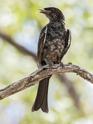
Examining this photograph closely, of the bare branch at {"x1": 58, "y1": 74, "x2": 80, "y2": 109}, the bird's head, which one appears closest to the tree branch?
the bird's head

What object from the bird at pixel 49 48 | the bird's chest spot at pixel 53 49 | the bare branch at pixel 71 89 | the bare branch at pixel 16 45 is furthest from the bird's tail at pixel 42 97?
the bare branch at pixel 71 89

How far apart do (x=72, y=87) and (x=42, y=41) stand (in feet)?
10.5

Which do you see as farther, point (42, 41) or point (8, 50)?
point (8, 50)

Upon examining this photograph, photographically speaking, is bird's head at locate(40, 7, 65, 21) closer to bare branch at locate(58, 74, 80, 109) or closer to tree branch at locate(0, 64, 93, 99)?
tree branch at locate(0, 64, 93, 99)

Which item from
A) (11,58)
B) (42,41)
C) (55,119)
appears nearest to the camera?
(42,41)

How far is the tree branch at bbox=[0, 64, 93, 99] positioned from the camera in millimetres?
4902

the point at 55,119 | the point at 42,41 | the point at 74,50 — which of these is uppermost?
the point at 74,50

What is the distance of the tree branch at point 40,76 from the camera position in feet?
16.1

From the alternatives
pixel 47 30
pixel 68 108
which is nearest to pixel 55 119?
pixel 68 108

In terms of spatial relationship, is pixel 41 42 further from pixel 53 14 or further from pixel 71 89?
pixel 71 89

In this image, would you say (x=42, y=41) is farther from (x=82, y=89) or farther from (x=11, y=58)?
(x=11, y=58)

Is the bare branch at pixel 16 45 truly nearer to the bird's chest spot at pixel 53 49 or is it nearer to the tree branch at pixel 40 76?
the bird's chest spot at pixel 53 49

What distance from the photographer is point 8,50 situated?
9.02 meters

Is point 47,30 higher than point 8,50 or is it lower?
lower
